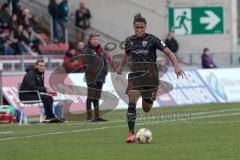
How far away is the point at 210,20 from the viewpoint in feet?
132

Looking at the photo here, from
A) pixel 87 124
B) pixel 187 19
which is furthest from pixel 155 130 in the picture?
pixel 187 19

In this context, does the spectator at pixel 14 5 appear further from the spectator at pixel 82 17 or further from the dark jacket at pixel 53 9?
the spectator at pixel 82 17

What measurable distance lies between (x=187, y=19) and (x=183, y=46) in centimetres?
123

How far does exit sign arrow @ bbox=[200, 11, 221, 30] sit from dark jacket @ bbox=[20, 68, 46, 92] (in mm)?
16915

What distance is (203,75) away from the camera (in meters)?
32.5

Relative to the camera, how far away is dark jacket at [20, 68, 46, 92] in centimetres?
2422

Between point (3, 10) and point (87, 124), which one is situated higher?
point (3, 10)

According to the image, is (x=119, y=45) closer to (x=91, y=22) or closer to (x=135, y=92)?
(x=91, y=22)

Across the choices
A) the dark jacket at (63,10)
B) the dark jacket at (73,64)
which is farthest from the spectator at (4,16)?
the dark jacket at (73,64)

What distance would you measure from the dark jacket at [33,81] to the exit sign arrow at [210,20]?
16.9m

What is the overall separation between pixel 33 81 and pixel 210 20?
1737cm

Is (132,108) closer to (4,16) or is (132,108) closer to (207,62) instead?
(4,16)

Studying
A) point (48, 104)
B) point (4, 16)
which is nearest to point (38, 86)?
point (48, 104)

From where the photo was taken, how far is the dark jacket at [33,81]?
24.2 metres
